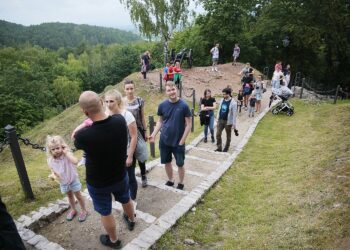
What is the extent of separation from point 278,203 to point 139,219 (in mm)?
2460

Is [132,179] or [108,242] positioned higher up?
[132,179]

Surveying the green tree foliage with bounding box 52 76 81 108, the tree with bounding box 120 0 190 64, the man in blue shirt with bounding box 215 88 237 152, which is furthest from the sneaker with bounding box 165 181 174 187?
the green tree foliage with bounding box 52 76 81 108

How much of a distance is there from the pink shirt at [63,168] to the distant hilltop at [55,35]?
112m

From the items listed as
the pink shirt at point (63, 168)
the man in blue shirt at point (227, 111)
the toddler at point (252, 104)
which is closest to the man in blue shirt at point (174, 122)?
the pink shirt at point (63, 168)

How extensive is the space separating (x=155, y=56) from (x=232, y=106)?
98.2 ft

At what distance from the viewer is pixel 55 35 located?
142m

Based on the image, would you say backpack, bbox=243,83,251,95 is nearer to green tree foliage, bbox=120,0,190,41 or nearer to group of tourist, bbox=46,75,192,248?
group of tourist, bbox=46,75,192,248

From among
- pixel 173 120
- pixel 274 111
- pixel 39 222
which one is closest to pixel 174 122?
pixel 173 120

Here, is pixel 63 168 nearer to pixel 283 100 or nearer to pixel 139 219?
pixel 139 219

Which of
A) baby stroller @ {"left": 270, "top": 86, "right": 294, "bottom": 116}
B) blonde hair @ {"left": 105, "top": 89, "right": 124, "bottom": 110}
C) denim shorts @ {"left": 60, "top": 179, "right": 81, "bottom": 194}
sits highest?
blonde hair @ {"left": 105, "top": 89, "right": 124, "bottom": 110}

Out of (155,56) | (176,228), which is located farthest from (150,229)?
(155,56)

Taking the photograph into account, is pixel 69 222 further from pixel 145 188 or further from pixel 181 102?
pixel 181 102

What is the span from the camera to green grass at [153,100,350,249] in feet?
12.8

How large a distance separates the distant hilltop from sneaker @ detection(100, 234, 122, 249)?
113 metres
